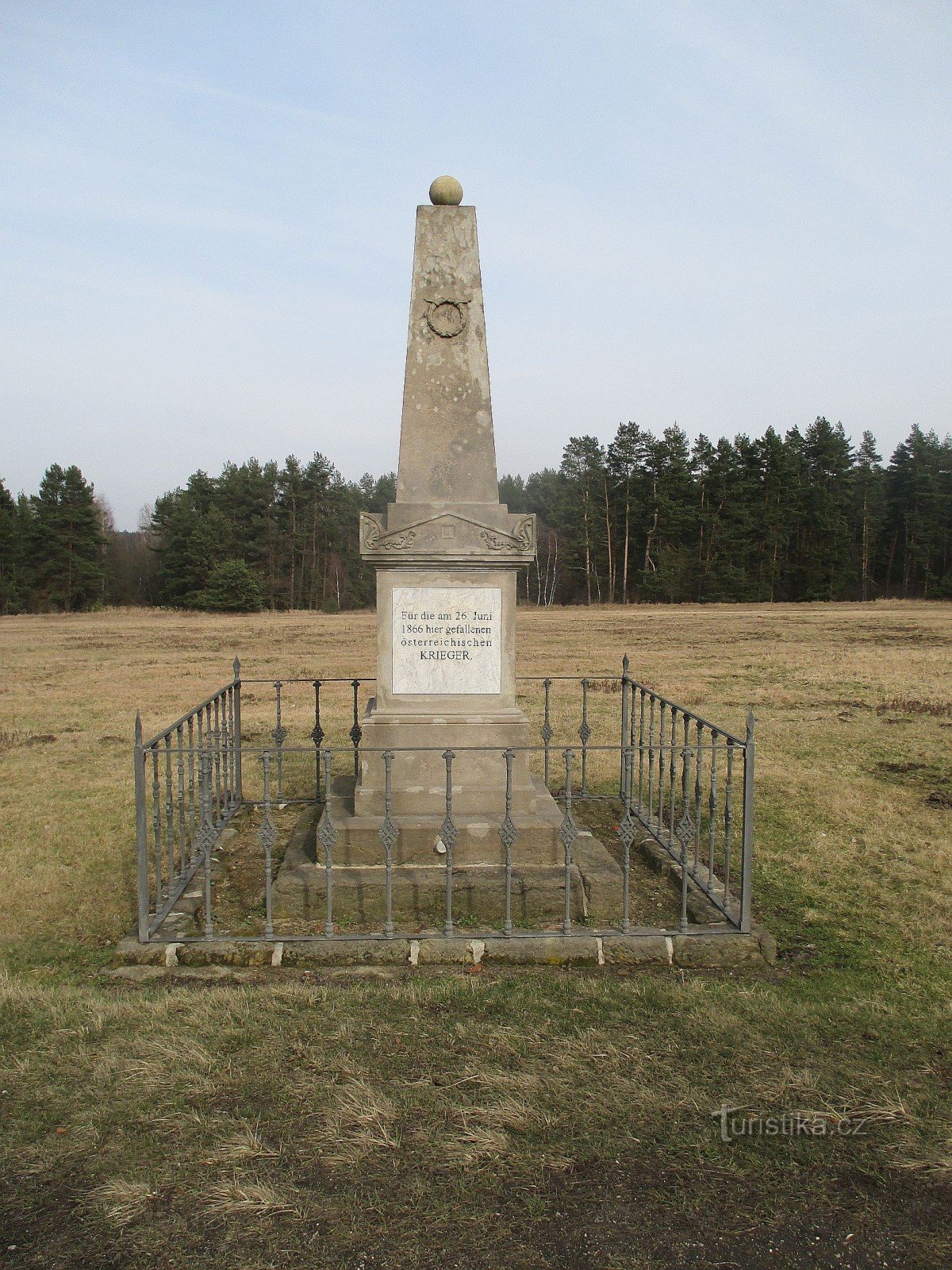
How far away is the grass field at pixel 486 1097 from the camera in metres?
2.72

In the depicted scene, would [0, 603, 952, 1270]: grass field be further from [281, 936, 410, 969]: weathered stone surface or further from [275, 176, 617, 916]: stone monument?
[275, 176, 617, 916]: stone monument

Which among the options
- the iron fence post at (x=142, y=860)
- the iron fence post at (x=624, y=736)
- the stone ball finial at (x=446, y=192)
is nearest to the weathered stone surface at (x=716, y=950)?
the iron fence post at (x=624, y=736)

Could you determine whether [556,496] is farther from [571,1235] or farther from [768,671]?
[571,1235]

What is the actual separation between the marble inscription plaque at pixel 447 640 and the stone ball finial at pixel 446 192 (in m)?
2.72

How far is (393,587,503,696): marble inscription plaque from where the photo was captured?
5898mm

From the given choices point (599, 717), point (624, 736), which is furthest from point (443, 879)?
point (599, 717)

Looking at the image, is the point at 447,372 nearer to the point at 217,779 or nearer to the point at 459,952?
the point at 459,952

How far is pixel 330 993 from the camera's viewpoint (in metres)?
4.34

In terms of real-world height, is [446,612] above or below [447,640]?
above

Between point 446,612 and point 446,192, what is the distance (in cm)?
295

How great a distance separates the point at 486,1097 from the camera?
3.45 meters

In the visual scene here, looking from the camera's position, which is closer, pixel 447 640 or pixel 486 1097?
pixel 486 1097

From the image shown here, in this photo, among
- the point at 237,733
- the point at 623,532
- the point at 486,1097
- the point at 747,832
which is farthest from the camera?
the point at 623,532

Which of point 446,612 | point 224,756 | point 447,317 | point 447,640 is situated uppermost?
point 447,317
